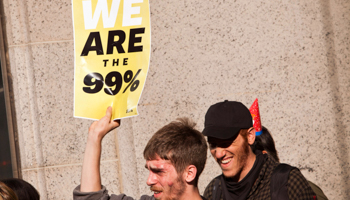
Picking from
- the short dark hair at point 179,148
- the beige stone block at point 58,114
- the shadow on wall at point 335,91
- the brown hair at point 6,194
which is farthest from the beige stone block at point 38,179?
the shadow on wall at point 335,91

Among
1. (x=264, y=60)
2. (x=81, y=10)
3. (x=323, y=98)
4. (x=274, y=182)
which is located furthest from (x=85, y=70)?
(x=323, y=98)

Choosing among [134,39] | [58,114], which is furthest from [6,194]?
[58,114]

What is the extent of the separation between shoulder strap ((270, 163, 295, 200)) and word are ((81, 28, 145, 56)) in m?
1.15

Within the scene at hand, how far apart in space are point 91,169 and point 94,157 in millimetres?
67

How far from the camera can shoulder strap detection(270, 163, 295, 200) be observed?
2.40 meters

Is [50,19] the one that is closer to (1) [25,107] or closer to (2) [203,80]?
(1) [25,107]

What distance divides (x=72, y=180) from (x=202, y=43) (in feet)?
6.39

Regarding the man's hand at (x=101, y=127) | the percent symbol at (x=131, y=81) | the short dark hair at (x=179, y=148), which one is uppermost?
the percent symbol at (x=131, y=81)

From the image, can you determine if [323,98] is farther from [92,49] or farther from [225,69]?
[92,49]

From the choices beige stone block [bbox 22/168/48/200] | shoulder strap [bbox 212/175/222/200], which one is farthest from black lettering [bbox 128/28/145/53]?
beige stone block [bbox 22/168/48/200]

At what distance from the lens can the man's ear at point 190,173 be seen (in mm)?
2172

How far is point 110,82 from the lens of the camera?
2262 millimetres

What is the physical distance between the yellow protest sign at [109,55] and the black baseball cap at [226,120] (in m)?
0.62

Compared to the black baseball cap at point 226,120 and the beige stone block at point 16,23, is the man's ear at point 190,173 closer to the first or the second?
the black baseball cap at point 226,120
